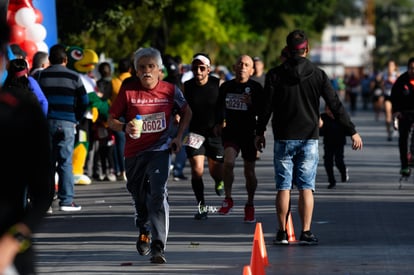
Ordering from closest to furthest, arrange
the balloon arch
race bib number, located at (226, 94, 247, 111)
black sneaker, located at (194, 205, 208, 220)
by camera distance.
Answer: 1. race bib number, located at (226, 94, 247, 111)
2. black sneaker, located at (194, 205, 208, 220)
3. the balloon arch

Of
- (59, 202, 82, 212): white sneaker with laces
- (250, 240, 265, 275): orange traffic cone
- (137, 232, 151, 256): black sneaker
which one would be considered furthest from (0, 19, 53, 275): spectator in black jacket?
(59, 202, 82, 212): white sneaker with laces

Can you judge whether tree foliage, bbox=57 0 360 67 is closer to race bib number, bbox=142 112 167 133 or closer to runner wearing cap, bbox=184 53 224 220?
runner wearing cap, bbox=184 53 224 220

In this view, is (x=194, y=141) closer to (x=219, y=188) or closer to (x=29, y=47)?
(x=219, y=188)

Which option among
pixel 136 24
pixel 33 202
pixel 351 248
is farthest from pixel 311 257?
pixel 136 24

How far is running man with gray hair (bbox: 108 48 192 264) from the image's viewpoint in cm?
1059

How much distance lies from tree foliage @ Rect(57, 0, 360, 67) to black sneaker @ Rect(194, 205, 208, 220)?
569 inches

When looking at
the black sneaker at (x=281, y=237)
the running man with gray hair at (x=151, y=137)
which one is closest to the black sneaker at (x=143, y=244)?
the running man with gray hair at (x=151, y=137)

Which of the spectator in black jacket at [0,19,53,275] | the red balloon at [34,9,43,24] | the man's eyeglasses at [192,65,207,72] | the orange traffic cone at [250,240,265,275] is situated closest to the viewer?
the spectator in black jacket at [0,19,53,275]

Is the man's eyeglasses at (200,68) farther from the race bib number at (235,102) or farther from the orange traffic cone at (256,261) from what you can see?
the orange traffic cone at (256,261)

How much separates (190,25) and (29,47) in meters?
36.5

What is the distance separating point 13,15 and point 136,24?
63.7 ft

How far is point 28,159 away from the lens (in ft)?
14.5

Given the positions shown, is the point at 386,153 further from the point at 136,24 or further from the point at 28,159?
the point at 28,159

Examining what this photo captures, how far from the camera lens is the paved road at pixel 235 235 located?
10320 mm
